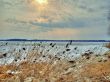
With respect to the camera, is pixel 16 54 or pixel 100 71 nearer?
pixel 100 71

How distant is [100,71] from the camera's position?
8.86 m

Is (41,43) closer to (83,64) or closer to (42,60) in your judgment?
(42,60)

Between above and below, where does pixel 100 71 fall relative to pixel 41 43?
below

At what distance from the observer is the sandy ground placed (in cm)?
758

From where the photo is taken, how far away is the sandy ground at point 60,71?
7.58m

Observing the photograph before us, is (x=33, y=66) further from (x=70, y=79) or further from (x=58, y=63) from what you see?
(x=70, y=79)

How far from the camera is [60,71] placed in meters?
8.31

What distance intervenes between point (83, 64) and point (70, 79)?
1.45 metres

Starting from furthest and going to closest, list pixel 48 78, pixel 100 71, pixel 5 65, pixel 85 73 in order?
pixel 5 65 < pixel 100 71 < pixel 85 73 < pixel 48 78

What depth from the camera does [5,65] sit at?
31.2ft

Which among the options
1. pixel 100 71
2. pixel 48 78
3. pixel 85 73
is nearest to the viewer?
pixel 48 78

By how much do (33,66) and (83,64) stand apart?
135 cm

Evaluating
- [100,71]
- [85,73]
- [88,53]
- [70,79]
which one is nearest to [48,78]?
[70,79]

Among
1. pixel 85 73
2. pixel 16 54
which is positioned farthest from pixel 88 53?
pixel 16 54
